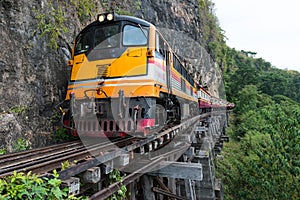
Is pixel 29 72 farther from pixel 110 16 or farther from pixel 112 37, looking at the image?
pixel 110 16

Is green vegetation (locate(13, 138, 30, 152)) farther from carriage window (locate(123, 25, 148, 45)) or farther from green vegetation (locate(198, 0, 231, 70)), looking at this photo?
green vegetation (locate(198, 0, 231, 70))

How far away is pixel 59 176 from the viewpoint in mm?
2311

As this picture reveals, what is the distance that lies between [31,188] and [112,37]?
14.7 ft

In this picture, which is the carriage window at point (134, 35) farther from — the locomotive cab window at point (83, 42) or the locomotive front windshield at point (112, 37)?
the locomotive cab window at point (83, 42)

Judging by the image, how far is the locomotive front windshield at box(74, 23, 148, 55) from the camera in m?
5.68

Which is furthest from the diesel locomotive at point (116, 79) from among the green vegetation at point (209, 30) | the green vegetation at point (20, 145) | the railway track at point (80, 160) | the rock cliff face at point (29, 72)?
the green vegetation at point (209, 30)

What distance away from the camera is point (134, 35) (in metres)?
5.71

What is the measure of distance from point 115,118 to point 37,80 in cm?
303

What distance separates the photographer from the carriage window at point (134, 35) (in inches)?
222

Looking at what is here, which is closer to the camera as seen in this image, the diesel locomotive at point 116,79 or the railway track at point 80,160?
the railway track at point 80,160

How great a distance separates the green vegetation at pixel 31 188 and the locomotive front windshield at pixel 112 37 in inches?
161

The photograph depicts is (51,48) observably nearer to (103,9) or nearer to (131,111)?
(131,111)

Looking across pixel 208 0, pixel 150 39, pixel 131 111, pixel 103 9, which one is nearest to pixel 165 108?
pixel 131 111

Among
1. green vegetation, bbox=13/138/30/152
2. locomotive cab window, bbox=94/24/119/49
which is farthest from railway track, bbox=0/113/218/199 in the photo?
locomotive cab window, bbox=94/24/119/49
